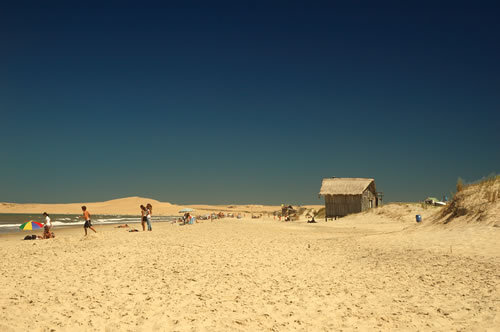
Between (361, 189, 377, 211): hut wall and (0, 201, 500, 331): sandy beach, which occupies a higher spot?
(361, 189, 377, 211): hut wall

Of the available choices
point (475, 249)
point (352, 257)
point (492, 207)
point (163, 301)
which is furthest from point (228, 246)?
point (492, 207)

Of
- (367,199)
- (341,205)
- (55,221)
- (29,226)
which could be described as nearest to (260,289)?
(29,226)

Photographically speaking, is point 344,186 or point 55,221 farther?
point 55,221

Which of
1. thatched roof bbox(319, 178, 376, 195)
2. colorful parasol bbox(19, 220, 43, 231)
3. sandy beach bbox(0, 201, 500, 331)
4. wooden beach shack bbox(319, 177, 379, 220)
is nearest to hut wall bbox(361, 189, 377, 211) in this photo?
wooden beach shack bbox(319, 177, 379, 220)

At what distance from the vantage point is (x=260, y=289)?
7.67 m

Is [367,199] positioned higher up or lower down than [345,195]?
lower down

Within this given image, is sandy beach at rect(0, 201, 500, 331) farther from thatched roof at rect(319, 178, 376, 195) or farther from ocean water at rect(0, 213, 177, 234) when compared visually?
thatched roof at rect(319, 178, 376, 195)

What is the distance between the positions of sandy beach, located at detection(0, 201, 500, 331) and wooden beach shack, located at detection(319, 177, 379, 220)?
2572 centimetres

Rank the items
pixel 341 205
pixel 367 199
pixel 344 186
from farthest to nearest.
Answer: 1. pixel 367 199
2. pixel 344 186
3. pixel 341 205

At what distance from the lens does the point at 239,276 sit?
341 inches

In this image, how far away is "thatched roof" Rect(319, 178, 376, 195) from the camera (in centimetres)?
3750

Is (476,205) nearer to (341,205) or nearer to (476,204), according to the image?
(476,204)

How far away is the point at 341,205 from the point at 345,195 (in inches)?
46.8

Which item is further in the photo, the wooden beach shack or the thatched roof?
the thatched roof
